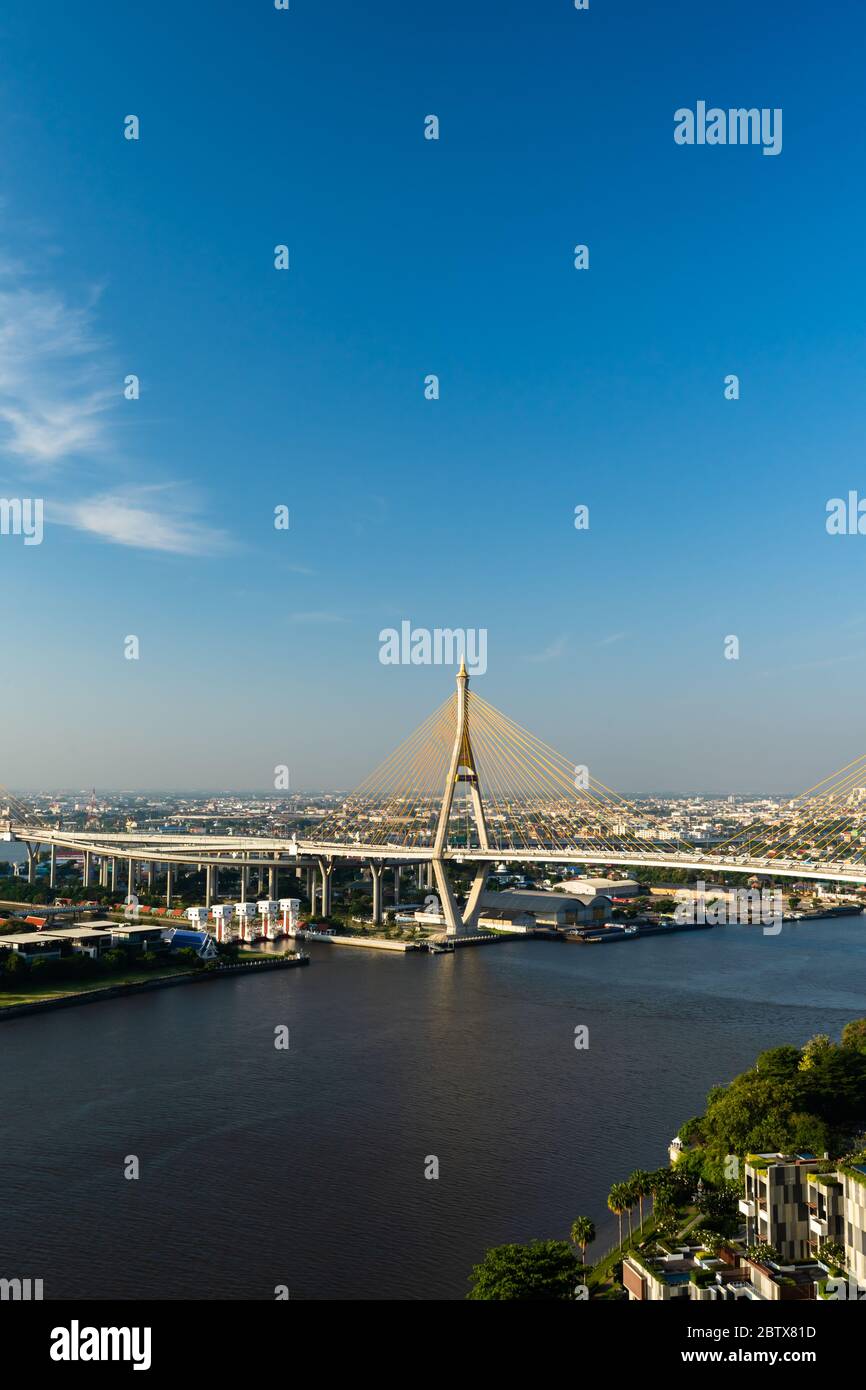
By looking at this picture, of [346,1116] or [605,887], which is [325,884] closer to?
[605,887]

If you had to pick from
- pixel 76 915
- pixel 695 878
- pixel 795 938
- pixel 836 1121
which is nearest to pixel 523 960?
pixel 795 938

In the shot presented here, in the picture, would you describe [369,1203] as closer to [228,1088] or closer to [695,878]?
[228,1088]

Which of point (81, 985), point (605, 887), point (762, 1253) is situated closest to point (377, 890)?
point (605, 887)

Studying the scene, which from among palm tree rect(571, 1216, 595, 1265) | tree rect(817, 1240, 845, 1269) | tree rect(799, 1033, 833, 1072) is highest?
tree rect(799, 1033, 833, 1072)

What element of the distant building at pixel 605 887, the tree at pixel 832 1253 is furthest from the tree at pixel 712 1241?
the distant building at pixel 605 887

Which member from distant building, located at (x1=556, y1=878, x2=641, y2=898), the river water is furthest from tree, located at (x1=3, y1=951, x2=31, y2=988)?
distant building, located at (x1=556, y1=878, x2=641, y2=898)

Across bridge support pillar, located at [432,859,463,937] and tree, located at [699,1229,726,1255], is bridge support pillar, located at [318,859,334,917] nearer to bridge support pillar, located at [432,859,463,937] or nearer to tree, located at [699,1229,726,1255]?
bridge support pillar, located at [432,859,463,937]

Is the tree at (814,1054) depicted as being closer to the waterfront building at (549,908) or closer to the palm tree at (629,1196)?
the palm tree at (629,1196)
